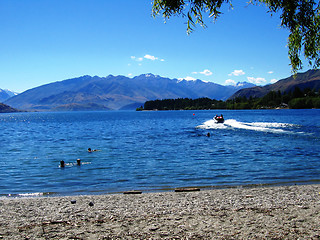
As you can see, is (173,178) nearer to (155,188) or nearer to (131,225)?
(155,188)

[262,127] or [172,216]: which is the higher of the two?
[172,216]

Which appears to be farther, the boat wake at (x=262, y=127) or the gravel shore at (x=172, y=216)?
the boat wake at (x=262, y=127)

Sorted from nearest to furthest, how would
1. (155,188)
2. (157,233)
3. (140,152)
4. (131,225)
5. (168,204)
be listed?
(157,233) → (131,225) → (168,204) → (155,188) → (140,152)

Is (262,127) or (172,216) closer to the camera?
(172,216)

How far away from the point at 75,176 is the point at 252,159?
19977 mm

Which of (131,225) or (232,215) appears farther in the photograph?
(232,215)

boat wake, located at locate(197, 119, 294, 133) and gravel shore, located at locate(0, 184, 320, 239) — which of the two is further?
boat wake, located at locate(197, 119, 294, 133)

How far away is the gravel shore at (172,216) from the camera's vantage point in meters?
10.8

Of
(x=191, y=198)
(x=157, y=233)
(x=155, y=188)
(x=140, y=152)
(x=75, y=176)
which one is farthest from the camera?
(x=140, y=152)

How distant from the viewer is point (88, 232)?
11352 mm

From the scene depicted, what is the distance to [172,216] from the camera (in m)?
13.3

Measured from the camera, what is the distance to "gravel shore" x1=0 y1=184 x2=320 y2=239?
10836 mm

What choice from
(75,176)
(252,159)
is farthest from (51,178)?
A: (252,159)

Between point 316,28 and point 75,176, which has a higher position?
point 316,28
